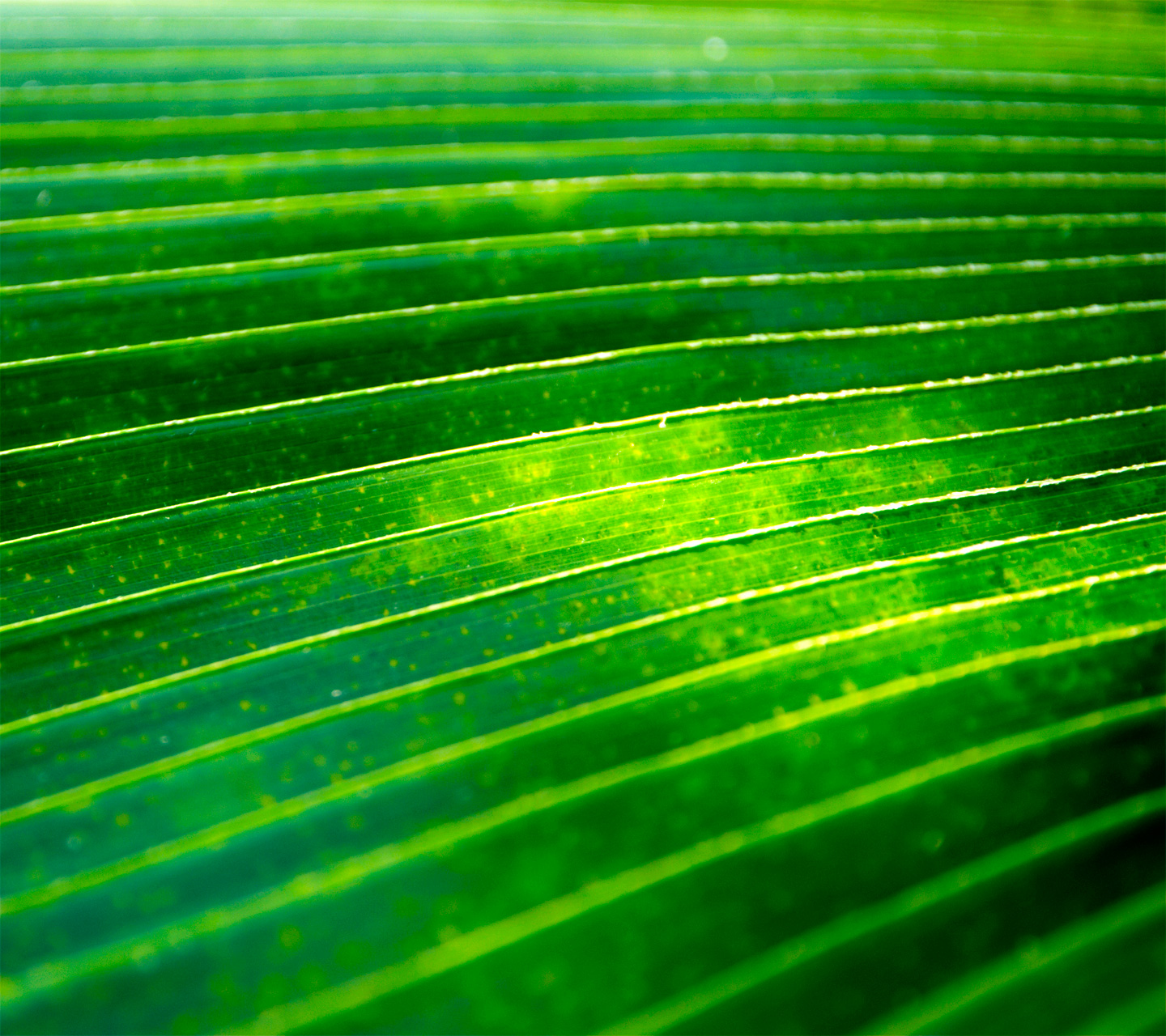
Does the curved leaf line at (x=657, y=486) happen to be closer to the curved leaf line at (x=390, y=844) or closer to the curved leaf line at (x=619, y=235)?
the curved leaf line at (x=390, y=844)

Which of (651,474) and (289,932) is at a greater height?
(651,474)

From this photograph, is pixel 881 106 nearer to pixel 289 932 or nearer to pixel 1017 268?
pixel 1017 268

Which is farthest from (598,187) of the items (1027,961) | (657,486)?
(1027,961)

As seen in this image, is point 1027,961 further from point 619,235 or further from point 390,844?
point 619,235

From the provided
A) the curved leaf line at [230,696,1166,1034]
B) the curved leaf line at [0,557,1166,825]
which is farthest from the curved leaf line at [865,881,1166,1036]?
the curved leaf line at [0,557,1166,825]

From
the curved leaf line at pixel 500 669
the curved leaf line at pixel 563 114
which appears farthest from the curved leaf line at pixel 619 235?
the curved leaf line at pixel 500 669

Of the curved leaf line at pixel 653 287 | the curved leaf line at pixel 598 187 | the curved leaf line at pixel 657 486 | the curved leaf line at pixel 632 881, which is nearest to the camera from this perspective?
the curved leaf line at pixel 632 881

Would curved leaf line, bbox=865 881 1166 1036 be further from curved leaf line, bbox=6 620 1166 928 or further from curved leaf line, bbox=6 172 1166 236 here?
curved leaf line, bbox=6 172 1166 236

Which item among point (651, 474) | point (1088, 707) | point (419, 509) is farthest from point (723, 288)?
point (1088, 707)
